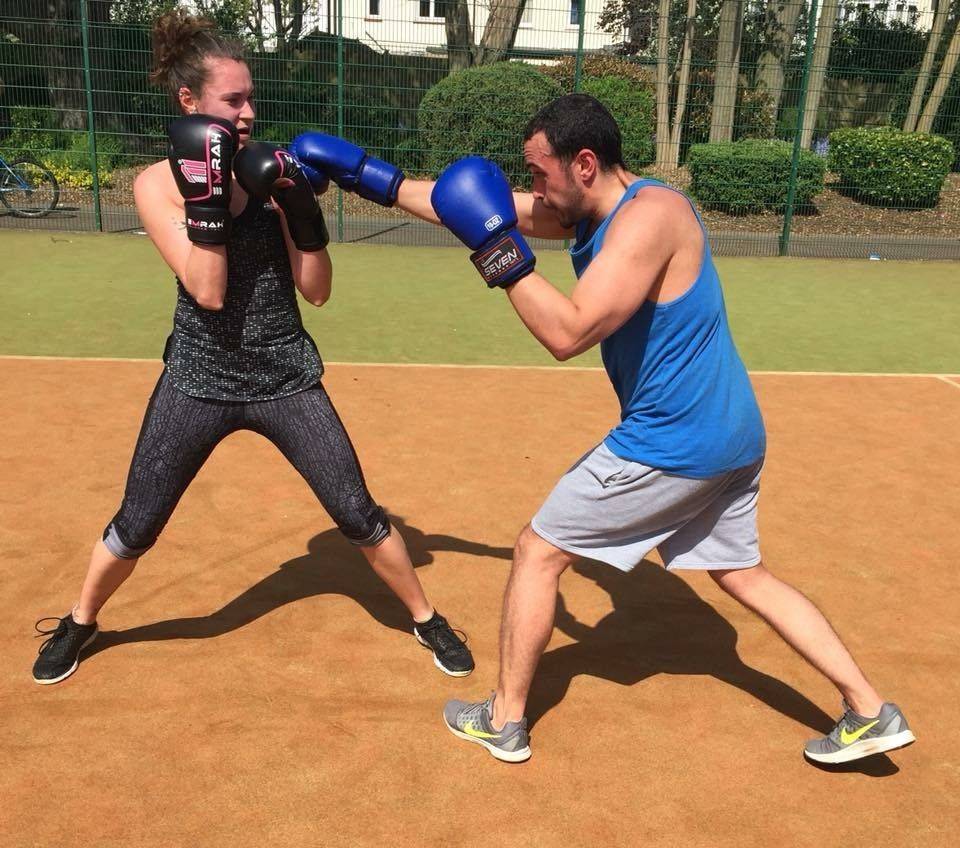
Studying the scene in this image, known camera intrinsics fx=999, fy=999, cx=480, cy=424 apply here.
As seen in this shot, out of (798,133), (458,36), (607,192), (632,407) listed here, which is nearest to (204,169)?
(607,192)

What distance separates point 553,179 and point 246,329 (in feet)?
3.43

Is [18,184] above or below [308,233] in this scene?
below

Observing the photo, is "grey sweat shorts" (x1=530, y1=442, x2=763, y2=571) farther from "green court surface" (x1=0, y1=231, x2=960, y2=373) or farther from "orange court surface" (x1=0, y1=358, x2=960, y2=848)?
"green court surface" (x1=0, y1=231, x2=960, y2=373)

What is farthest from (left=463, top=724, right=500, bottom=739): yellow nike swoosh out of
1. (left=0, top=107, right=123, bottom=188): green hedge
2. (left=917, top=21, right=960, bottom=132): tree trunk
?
(left=917, top=21, right=960, bottom=132): tree trunk

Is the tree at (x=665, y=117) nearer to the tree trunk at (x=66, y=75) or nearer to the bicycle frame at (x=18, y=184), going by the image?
the bicycle frame at (x=18, y=184)

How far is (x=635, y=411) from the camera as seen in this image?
2.81m

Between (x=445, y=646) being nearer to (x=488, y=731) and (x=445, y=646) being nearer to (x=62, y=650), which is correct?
(x=488, y=731)

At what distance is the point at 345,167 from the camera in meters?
3.28

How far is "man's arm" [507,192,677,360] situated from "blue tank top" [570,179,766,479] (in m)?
0.14

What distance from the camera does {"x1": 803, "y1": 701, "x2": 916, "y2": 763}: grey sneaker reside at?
109 inches

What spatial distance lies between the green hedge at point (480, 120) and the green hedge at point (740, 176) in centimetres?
236

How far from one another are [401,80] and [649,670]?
1201cm

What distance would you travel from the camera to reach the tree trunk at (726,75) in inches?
560

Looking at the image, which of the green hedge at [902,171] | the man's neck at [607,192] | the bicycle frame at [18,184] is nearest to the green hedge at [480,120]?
the bicycle frame at [18,184]
